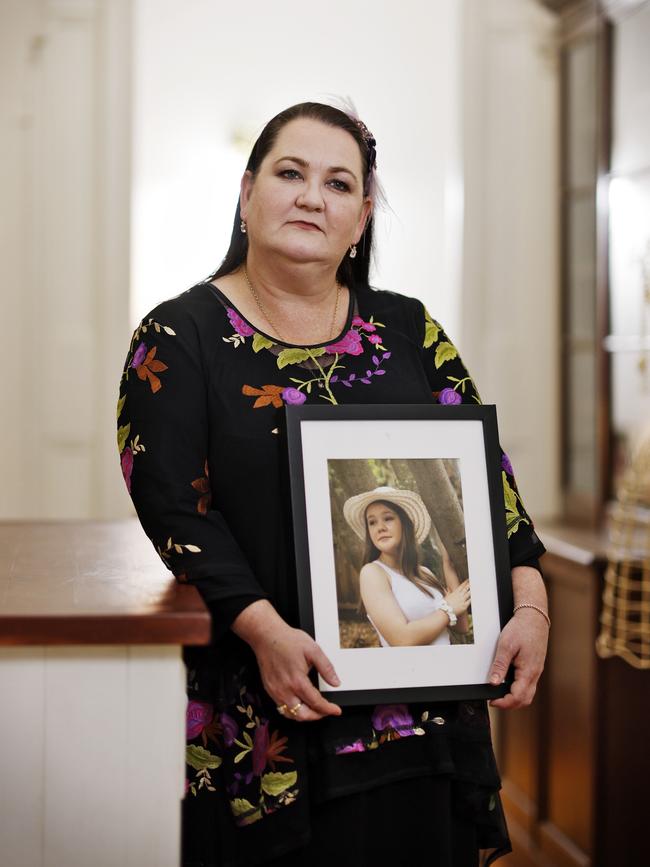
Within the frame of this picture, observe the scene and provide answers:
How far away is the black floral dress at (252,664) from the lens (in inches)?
55.1

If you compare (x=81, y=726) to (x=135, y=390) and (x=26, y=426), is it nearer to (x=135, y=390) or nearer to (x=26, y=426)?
(x=135, y=390)

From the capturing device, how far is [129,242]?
3.67 metres

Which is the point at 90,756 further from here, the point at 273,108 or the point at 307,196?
the point at 273,108

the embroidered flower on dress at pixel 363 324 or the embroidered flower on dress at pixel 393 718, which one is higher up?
the embroidered flower on dress at pixel 363 324

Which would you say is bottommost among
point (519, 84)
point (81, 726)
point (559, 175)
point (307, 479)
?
point (81, 726)

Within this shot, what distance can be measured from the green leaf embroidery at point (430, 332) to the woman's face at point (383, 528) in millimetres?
347

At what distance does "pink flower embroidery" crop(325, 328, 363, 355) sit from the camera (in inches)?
61.7

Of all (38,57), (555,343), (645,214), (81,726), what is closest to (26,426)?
(38,57)

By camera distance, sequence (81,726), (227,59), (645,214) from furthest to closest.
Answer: (227,59) < (645,214) < (81,726)

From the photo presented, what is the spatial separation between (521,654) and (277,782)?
37 centimetres

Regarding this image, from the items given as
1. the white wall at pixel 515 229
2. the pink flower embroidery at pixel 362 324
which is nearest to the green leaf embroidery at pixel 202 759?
the pink flower embroidery at pixel 362 324

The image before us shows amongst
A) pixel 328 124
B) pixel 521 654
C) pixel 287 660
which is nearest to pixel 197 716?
pixel 287 660

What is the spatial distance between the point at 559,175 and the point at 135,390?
275cm

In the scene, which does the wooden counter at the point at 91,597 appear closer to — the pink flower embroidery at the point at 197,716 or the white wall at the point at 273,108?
the pink flower embroidery at the point at 197,716
